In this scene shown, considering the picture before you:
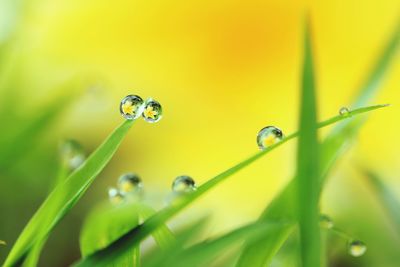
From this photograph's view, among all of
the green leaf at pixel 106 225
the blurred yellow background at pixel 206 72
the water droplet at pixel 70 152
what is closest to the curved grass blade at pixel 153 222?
the green leaf at pixel 106 225

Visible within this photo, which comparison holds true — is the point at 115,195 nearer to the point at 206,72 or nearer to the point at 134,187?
the point at 134,187

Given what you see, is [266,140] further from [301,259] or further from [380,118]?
[380,118]

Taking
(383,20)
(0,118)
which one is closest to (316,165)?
(0,118)

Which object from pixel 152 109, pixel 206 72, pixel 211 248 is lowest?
pixel 211 248

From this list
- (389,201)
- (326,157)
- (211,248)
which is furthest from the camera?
(389,201)

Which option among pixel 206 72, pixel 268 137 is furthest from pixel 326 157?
pixel 206 72

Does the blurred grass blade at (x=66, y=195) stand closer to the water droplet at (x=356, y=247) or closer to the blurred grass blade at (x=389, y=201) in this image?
the water droplet at (x=356, y=247)
